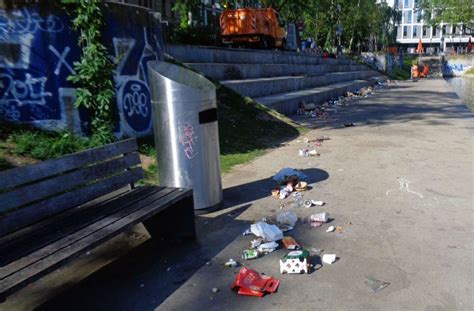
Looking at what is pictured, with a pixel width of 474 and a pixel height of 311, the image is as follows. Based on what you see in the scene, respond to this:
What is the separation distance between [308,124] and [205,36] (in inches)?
284

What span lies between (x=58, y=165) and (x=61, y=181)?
0.43 feet

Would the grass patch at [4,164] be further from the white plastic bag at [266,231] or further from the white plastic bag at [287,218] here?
the white plastic bag at [287,218]

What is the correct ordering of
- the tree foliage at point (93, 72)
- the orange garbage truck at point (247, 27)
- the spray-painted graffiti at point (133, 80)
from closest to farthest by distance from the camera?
the tree foliage at point (93, 72)
the spray-painted graffiti at point (133, 80)
the orange garbage truck at point (247, 27)

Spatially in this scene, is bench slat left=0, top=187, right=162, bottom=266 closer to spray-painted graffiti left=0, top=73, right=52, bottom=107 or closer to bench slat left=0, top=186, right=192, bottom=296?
bench slat left=0, top=186, right=192, bottom=296

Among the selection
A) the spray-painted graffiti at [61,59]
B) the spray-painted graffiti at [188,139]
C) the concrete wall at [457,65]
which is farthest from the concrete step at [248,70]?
the concrete wall at [457,65]

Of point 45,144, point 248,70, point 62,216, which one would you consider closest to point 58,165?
point 62,216

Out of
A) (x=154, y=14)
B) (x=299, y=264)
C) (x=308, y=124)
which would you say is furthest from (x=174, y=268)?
(x=308, y=124)

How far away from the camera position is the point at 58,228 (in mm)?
3109

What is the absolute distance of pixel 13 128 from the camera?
576cm

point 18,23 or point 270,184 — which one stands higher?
point 18,23

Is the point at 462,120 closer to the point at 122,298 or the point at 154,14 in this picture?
the point at 154,14

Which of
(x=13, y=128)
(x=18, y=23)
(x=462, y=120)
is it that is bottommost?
(x=462, y=120)

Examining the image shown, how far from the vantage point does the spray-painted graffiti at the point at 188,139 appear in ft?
14.7

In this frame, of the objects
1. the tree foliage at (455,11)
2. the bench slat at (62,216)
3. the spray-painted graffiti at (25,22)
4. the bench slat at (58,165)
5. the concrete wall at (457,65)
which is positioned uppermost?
the tree foliage at (455,11)
